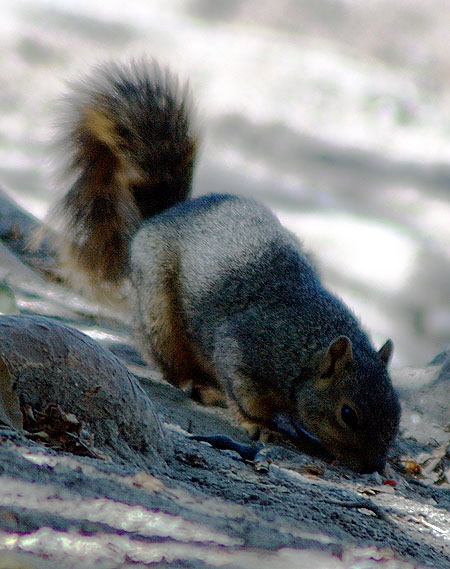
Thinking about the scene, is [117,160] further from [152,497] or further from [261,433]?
[152,497]

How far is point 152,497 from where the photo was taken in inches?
43.5

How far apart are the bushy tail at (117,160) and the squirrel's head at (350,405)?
1.37 metres

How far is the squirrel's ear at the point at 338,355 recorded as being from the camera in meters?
2.57

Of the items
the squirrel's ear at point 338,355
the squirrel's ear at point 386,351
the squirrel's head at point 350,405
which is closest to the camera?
the squirrel's head at point 350,405

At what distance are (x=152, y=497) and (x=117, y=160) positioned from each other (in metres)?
2.76

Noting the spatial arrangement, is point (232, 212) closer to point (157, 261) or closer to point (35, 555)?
point (157, 261)

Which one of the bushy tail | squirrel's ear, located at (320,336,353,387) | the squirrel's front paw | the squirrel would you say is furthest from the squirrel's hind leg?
squirrel's ear, located at (320,336,353,387)

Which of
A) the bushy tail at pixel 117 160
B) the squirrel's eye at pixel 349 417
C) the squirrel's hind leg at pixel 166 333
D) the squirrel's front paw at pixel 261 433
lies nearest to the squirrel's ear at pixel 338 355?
the squirrel's eye at pixel 349 417

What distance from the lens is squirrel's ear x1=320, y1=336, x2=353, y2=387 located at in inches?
101

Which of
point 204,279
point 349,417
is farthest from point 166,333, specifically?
point 349,417

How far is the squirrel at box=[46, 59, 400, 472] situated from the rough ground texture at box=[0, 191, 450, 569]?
0.34 metres

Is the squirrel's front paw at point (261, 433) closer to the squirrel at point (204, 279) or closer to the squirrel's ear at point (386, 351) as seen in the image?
the squirrel at point (204, 279)

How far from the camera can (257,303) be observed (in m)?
2.98

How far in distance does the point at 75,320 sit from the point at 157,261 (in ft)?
2.31
